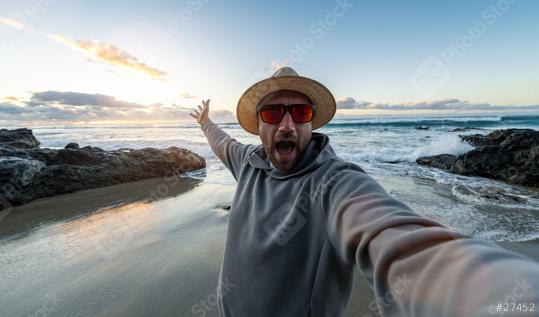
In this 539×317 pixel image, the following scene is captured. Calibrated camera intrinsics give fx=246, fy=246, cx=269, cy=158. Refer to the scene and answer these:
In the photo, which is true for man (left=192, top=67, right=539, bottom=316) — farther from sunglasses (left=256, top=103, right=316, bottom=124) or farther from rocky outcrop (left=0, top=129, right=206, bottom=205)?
rocky outcrop (left=0, top=129, right=206, bottom=205)

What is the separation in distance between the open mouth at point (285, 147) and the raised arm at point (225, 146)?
19.9 inches

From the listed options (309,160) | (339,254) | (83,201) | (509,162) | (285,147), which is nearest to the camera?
(339,254)

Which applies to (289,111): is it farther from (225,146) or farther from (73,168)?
(73,168)

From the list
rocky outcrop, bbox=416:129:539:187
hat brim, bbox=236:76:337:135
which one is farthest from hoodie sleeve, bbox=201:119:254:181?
Answer: rocky outcrop, bbox=416:129:539:187

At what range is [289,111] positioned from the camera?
1.61 metres

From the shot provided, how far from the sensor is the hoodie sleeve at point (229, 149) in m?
2.19

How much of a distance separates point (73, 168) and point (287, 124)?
7514 millimetres

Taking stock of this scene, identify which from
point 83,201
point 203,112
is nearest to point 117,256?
point 203,112

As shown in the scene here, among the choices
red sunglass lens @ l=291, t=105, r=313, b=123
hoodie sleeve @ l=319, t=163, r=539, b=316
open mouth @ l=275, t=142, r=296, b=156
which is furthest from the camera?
red sunglass lens @ l=291, t=105, r=313, b=123

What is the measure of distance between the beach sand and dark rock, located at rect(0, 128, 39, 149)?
8.00 m

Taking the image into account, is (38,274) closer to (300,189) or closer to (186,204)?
(186,204)

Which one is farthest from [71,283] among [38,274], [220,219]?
[220,219]

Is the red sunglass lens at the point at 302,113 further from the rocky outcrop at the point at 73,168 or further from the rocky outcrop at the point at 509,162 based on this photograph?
the rocky outcrop at the point at 509,162

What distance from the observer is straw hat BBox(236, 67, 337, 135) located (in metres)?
1.69
